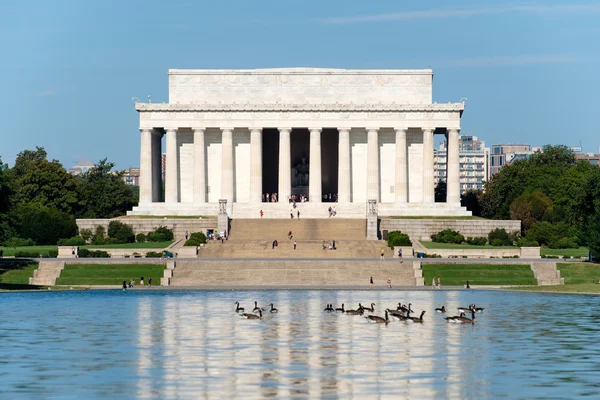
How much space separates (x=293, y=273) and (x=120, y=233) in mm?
31918

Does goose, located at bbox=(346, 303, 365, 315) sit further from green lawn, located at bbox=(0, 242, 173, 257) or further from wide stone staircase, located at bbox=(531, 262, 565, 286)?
green lawn, located at bbox=(0, 242, 173, 257)

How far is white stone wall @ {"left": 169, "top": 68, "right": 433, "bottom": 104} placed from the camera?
146 meters

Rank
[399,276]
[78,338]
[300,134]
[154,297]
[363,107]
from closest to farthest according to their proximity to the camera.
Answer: [78,338] < [154,297] < [399,276] < [363,107] < [300,134]

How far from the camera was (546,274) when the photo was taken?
96.6m

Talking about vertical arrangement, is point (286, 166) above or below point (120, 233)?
above

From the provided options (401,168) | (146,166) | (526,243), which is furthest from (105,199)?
(526,243)

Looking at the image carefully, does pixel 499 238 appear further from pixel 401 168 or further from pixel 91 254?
pixel 91 254

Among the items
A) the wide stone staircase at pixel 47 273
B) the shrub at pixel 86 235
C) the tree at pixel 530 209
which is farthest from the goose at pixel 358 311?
the tree at pixel 530 209

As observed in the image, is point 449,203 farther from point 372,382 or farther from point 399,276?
point 372,382

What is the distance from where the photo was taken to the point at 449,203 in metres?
144

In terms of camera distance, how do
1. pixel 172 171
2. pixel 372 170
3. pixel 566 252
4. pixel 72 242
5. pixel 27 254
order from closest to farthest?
pixel 27 254 < pixel 566 252 < pixel 72 242 < pixel 372 170 < pixel 172 171

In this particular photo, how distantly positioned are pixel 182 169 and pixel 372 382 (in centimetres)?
10962

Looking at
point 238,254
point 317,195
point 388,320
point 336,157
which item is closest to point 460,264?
point 238,254

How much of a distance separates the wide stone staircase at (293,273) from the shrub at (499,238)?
24.4m
